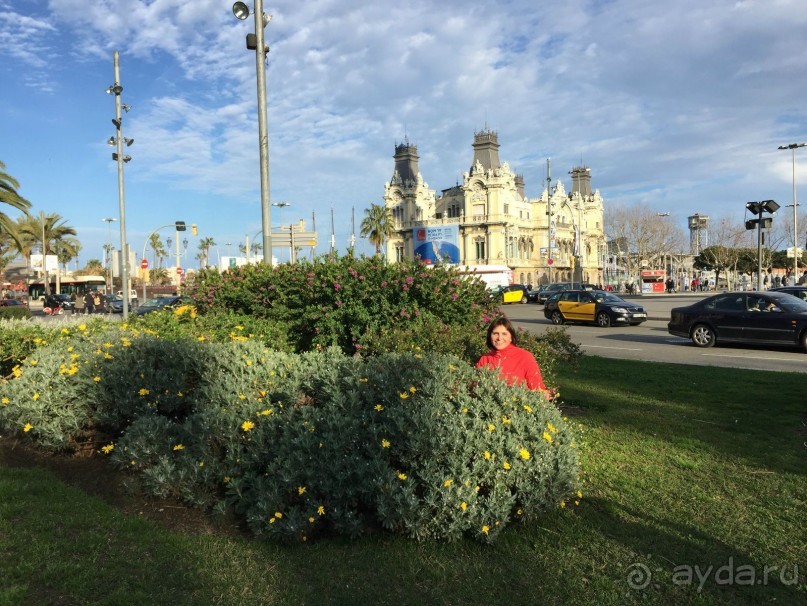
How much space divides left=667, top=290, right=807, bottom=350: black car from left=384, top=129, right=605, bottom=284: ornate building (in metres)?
66.6

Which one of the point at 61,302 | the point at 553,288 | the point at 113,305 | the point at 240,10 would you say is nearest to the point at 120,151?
the point at 240,10

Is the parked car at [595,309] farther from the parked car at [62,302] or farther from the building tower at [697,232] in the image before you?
the building tower at [697,232]

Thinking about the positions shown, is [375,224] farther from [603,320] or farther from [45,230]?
[603,320]

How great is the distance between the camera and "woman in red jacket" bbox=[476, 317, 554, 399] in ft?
17.4

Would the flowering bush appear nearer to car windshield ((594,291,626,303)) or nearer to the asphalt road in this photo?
the asphalt road

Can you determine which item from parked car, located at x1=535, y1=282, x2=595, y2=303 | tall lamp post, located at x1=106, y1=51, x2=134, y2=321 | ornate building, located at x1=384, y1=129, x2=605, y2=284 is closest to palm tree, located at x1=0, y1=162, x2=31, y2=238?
tall lamp post, located at x1=106, y1=51, x2=134, y2=321

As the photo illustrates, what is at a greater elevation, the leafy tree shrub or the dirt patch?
the leafy tree shrub

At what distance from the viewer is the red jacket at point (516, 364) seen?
17.3 feet

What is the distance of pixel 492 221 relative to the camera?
313 feet

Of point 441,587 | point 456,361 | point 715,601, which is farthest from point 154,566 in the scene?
point 715,601

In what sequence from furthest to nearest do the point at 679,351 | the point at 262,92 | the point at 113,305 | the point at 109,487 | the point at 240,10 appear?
the point at 113,305 < the point at 679,351 < the point at 262,92 < the point at 240,10 < the point at 109,487

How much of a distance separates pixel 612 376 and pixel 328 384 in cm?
707

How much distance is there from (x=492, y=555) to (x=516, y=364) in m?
1.97

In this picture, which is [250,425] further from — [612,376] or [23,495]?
[612,376]
